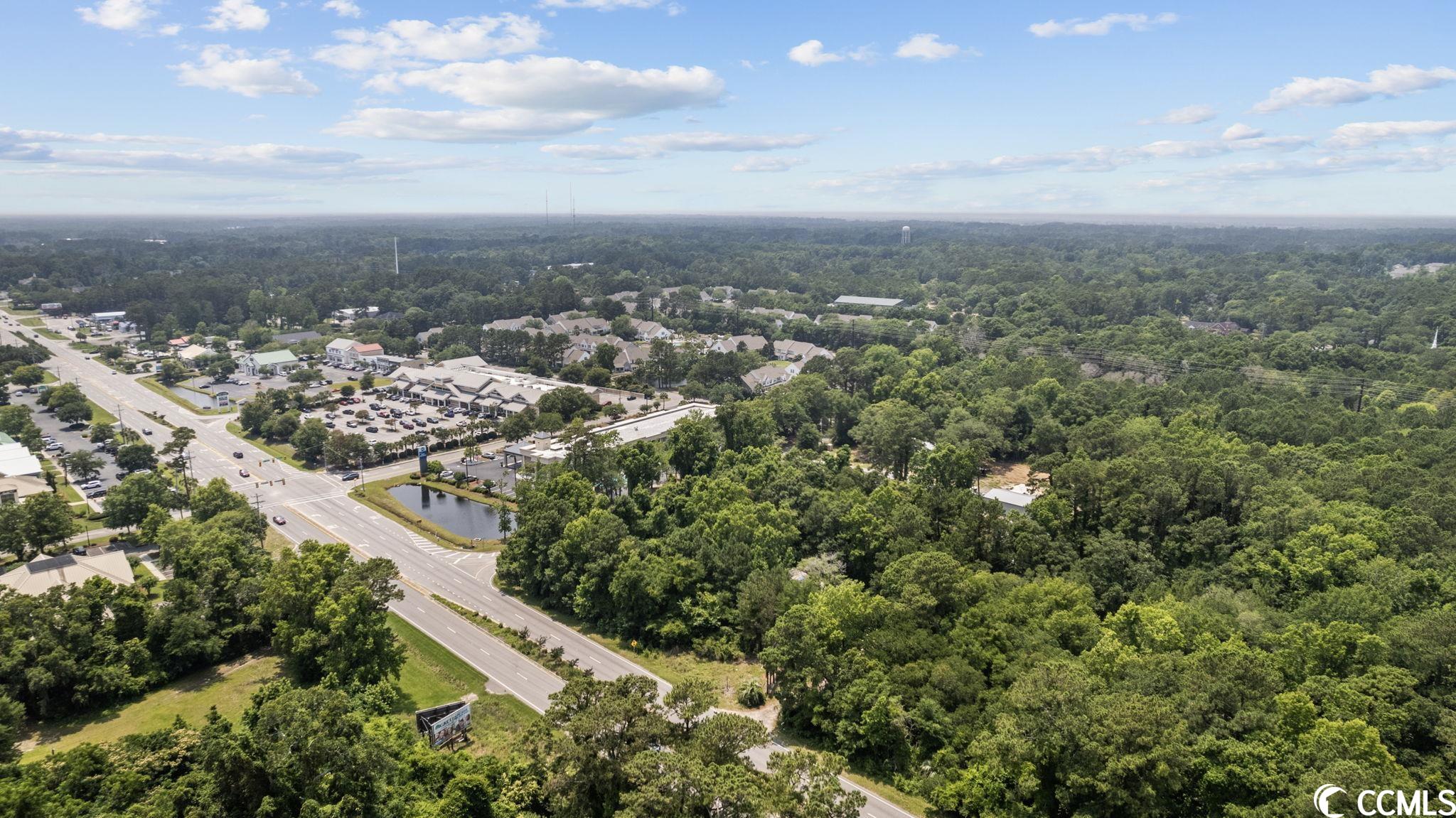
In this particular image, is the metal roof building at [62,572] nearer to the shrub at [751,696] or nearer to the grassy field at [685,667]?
the grassy field at [685,667]

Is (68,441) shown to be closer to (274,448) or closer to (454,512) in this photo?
(274,448)

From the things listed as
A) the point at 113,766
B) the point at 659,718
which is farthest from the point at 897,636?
the point at 113,766

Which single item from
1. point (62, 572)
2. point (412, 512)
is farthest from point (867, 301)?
point (62, 572)

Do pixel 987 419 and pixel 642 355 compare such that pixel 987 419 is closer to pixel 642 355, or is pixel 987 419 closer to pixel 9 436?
pixel 642 355

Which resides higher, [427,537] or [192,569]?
[192,569]

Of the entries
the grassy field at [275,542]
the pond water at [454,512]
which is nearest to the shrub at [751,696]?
the pond water at [454,512]

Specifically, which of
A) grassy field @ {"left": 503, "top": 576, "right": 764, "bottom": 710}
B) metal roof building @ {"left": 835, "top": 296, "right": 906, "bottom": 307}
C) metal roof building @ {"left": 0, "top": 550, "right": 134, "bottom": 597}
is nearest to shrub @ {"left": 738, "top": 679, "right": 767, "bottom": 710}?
grassy field @ {"left": 503, "top": 576, "right": 764, "bottom": 710}

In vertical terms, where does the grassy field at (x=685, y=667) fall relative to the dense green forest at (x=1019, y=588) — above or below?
below
